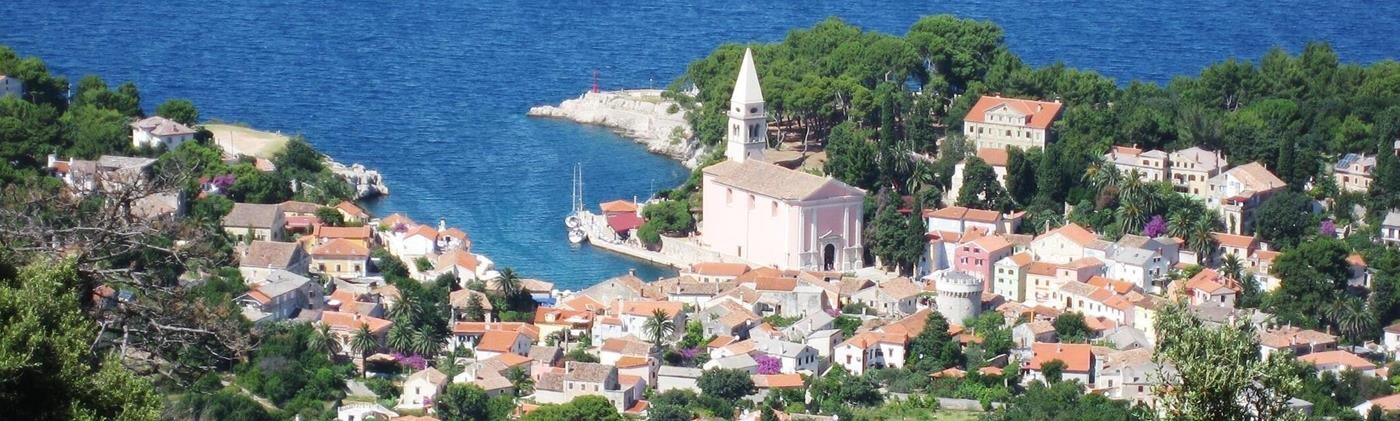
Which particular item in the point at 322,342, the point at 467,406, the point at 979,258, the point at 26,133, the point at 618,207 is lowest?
the point at 467,406

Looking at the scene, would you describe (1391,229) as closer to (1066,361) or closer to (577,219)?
(1066,361)

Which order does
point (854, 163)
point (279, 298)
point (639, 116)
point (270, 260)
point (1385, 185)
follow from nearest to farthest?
→ point (279, 298) → point (270, 260) → point (1385, 185) → point (854, 163) → point (639, 116)

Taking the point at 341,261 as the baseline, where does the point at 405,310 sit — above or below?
below

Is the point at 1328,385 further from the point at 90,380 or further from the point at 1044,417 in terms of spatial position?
the point at 90,380

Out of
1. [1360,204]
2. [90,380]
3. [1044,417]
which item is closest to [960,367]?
[1044,417]

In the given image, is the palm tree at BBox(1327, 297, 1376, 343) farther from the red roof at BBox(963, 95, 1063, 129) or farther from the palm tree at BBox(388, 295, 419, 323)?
the palm tree at BBox(388, 295, 419, 323)

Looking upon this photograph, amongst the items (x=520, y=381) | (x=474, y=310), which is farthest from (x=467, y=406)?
(x=474, y=310)

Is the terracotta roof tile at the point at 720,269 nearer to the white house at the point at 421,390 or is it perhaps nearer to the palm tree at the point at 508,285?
the palm tree at the point at 508,285
